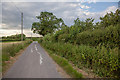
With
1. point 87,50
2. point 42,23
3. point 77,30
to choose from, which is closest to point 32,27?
point 42,23

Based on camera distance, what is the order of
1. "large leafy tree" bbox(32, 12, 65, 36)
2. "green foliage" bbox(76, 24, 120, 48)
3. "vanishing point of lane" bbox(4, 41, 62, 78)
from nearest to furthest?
"green foliage" bbox(76, 24, 120, 48), "vanishing point of lane" bbox(4, 41, 62, 78), "large leafy tree" bbox(32, 12, 65, 36)

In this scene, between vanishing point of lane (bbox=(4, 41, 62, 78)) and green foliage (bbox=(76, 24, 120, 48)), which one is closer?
green foliage (bbox=(76, 24, 120, 48))

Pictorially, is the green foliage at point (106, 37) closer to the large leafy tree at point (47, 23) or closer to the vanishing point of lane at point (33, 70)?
the vanishing point of lane at point (33, 70)

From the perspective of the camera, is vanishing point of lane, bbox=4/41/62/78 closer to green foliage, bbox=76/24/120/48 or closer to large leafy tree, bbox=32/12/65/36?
green foliage, bbox=76/24/120/48

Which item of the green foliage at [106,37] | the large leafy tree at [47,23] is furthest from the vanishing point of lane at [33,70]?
the large leafy tree at [47,23]

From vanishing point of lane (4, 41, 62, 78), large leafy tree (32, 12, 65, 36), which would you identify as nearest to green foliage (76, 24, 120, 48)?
vanishing point of lane (4, 41, 62, 78)

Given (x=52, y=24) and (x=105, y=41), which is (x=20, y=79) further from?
(x=52, y=24)

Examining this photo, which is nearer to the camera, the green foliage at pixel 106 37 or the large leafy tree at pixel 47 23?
the green foliage at pixel 106 37

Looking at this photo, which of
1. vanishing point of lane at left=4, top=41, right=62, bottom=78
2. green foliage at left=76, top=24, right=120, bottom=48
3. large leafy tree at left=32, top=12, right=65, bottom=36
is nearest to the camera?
green foliage at left=76, top=24, right=120, bottom=48

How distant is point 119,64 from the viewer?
15.1 feet

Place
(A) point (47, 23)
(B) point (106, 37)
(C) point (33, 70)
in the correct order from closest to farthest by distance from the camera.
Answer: (B) point (106, 37) < (C) point (33, 70) < (A) point (47, 23)

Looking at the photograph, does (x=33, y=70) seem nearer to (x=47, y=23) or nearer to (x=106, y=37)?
(x=106, y=37)

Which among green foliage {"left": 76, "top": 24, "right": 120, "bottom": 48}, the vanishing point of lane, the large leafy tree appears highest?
the large leafy tree

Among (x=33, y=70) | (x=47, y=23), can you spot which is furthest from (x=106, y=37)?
(x=47, y=23)
